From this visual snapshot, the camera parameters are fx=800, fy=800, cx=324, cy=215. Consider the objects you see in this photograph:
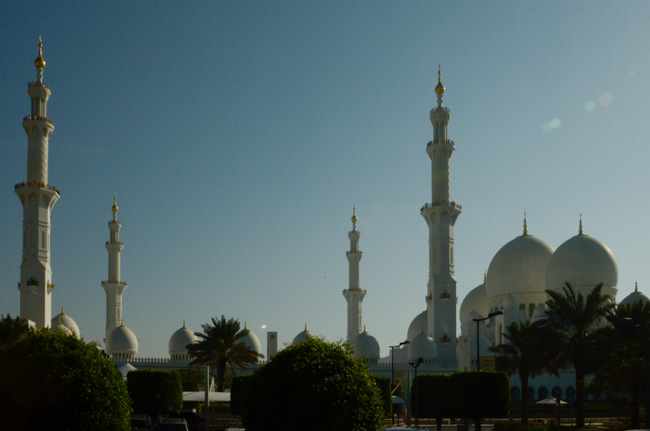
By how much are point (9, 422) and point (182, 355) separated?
60213 mm

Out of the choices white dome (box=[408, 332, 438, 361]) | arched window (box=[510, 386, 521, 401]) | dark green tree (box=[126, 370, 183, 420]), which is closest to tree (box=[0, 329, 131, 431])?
dark green tree (box=[126, 370, 183, 420])

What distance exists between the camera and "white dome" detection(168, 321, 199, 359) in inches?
2977

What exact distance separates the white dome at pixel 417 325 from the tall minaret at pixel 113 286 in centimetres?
2976

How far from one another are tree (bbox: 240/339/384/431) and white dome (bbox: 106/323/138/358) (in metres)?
57.4

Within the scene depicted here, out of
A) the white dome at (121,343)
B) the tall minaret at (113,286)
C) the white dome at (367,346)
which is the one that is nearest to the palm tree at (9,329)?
the white dome at (121,343)

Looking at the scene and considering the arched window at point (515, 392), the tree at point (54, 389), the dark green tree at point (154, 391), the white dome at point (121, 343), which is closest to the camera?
the tree at point (54, 389)

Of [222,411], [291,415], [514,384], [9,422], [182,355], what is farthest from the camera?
[182,355]

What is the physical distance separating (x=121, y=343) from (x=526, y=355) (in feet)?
136

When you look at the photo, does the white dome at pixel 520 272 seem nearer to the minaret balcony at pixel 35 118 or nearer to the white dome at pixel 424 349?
the white dome at pixel 424 349

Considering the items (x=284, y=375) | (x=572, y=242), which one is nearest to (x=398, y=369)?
(x=572, y=242)

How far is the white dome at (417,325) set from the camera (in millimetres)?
82550

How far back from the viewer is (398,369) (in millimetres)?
72500

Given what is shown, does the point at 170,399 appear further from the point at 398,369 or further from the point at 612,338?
the point at 398,369

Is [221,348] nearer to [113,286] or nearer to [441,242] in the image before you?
[441,242]
